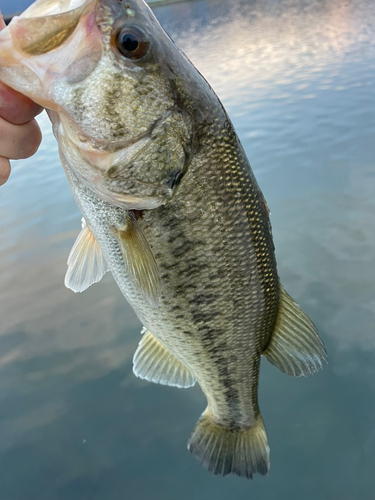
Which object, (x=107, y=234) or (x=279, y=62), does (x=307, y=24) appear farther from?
(x=107, y=234)

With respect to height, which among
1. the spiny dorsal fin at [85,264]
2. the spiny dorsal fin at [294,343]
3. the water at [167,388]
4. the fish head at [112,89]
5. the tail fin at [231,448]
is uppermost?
the fish head at [112,89]

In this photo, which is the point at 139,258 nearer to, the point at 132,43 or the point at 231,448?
the point at 132,43

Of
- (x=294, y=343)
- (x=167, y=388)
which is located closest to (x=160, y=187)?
(x=294, y=343)

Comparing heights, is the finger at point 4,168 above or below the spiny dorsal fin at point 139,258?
above

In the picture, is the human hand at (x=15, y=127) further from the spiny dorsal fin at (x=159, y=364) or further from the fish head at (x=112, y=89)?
the spiny dorsal fin at (x=159, y=364)

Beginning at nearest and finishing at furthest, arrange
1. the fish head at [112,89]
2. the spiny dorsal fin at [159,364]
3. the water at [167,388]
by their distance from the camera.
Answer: the fish head at [112,89]
the spiny dorsal fin at [159,364]
the water at [167,388]

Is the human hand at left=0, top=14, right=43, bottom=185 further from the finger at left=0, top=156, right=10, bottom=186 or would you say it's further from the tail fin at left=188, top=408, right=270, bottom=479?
the tail fin at left=188, top=408, right=270, bottom=479

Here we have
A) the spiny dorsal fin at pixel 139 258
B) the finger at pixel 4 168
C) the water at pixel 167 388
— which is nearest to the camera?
the finger at pixel 4 168

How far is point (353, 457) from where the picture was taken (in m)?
2.61

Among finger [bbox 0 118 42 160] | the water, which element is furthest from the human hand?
the water

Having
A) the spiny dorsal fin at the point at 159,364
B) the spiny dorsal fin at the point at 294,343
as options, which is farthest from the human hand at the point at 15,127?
the spiny dorsal fin at the point at 294,343

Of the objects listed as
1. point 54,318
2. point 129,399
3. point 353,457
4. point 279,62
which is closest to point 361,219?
point 353,457

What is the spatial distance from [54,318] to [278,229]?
283cm

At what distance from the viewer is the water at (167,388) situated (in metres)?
2.61
